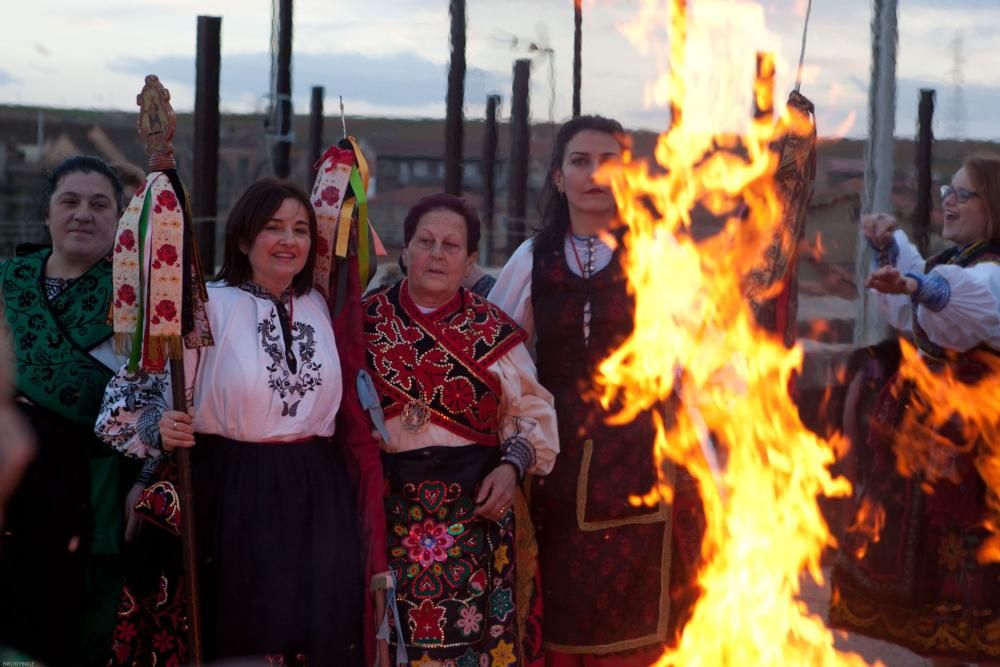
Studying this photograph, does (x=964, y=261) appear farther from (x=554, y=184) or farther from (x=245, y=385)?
(x=245, y=385)

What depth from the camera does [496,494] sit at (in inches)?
173

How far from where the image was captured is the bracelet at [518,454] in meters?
4.48

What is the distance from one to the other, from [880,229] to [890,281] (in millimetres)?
452

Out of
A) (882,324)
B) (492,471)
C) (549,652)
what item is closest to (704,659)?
(549,652)

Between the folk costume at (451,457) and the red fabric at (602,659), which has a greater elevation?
the folk costume at (451,457)

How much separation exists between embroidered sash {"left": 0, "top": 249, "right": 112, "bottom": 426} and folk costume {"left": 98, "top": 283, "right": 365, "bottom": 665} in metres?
0.43

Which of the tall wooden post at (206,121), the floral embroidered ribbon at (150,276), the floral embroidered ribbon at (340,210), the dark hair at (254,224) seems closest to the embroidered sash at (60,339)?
the floral embroidered ribbon at (150,276)

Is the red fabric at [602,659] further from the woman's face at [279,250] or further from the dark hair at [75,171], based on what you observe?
the dark hair at [75,171]

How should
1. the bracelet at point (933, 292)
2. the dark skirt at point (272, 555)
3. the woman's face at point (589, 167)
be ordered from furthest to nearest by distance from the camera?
the bracelet at point (933, 292) → the woman's face at point (589, 167) → the dark skirt at point (272, 555)

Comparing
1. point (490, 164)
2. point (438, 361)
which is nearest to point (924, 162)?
point (490, 164)

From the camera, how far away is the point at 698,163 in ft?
16.4

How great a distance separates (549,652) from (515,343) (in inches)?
47.2

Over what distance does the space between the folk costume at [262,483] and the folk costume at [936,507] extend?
8.50ft

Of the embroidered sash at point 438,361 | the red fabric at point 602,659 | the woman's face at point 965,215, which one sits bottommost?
the red fabric at point 602,659
